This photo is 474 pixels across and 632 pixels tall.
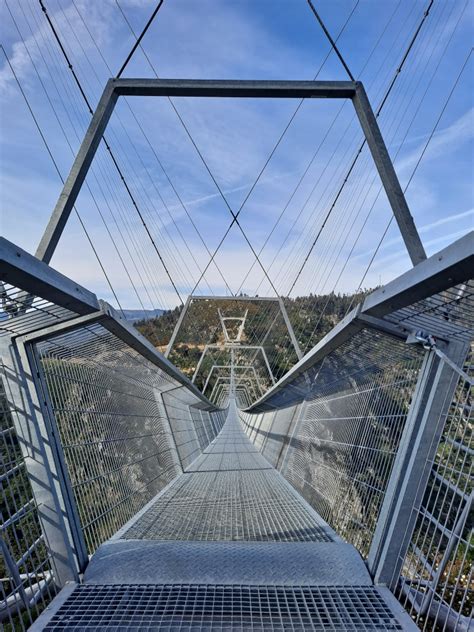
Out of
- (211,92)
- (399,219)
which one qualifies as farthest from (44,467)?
(211,92)

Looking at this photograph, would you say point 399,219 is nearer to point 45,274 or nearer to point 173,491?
point 45,274

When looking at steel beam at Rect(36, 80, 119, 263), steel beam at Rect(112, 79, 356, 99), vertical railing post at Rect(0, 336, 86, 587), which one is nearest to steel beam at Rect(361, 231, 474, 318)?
vertical railing post at Rect(0, 336, 86, 587)

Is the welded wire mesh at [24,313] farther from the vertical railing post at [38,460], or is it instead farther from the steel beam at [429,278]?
the steel beam at [429,278]

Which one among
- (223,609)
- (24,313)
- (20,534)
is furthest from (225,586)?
(24,313)

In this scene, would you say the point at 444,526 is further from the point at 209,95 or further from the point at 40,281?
the point at 209,95

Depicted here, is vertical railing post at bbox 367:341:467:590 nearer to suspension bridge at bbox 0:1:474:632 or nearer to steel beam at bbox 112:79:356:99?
suspension bridge at bbox 0:1:474:632

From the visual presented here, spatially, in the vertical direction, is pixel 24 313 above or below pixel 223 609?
above
